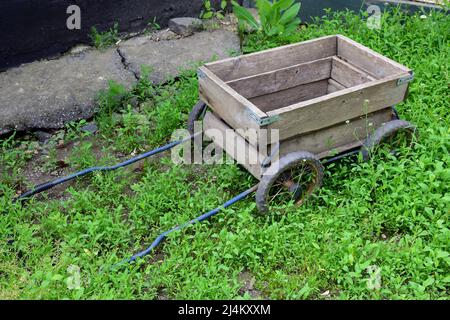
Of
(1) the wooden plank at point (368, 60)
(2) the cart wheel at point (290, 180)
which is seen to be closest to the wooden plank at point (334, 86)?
(1) the wooden plank at point (368, 60)

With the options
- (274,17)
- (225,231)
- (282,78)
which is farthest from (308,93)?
(225,231)

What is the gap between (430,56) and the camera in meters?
5.33

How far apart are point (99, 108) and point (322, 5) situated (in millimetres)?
2805

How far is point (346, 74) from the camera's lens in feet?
14.6

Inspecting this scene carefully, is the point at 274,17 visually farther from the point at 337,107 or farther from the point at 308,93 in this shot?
the point at 337,107

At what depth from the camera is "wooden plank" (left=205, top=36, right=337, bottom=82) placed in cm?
413

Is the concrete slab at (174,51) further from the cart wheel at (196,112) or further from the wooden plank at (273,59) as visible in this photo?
the wooden plank at (273,59)

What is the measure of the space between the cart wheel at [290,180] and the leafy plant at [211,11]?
119 inches

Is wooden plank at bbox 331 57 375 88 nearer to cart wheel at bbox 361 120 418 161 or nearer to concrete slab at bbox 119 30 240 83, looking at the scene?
cart wheel at bbox 361 120 418 161

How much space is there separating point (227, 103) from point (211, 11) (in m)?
3.00

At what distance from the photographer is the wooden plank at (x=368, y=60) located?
4.10 meters

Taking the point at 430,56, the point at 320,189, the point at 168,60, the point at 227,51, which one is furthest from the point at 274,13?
the point at 320,189

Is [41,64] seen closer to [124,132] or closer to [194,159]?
[124,132]

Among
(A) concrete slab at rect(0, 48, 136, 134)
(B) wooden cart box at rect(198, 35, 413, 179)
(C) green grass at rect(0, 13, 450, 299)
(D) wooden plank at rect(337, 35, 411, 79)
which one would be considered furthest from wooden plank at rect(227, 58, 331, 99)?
(A) concrete slab at rect(0, 48, 136, 134)
